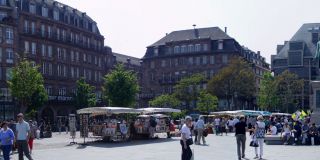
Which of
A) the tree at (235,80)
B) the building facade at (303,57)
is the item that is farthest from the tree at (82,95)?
the building facade at (303,57)

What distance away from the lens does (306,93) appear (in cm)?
8100

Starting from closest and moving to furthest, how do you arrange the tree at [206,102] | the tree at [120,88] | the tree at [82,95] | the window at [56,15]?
the tree at [120,88] → the tree at [82,95] → the window at [56,15] → the tree at [206,102]

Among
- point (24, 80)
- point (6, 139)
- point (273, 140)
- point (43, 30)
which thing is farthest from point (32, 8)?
point (6, 139)

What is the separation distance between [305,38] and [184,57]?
2124cm

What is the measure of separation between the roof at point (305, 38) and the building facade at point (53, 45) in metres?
32.2

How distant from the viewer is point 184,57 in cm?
9019

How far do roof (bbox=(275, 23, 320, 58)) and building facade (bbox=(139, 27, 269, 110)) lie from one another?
24.4 ft

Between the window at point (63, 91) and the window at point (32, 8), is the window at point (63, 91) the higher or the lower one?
the lower one

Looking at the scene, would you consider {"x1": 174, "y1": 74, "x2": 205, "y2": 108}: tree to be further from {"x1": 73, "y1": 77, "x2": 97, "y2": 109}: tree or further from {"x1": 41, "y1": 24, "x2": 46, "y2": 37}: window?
{"x1": 41, "y1": 24, "x2": 46, "y2": 37}: window

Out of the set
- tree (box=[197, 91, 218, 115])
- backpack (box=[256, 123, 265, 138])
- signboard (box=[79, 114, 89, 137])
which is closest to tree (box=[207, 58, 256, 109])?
tree (box=[197, 91, 218, 115])

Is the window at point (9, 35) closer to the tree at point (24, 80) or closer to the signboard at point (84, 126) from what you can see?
the tree at point (24, 80)

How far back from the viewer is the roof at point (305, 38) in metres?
84.1

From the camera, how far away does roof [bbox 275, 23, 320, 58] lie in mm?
84119

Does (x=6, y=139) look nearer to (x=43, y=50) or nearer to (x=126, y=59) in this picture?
(x=43, y=50)
